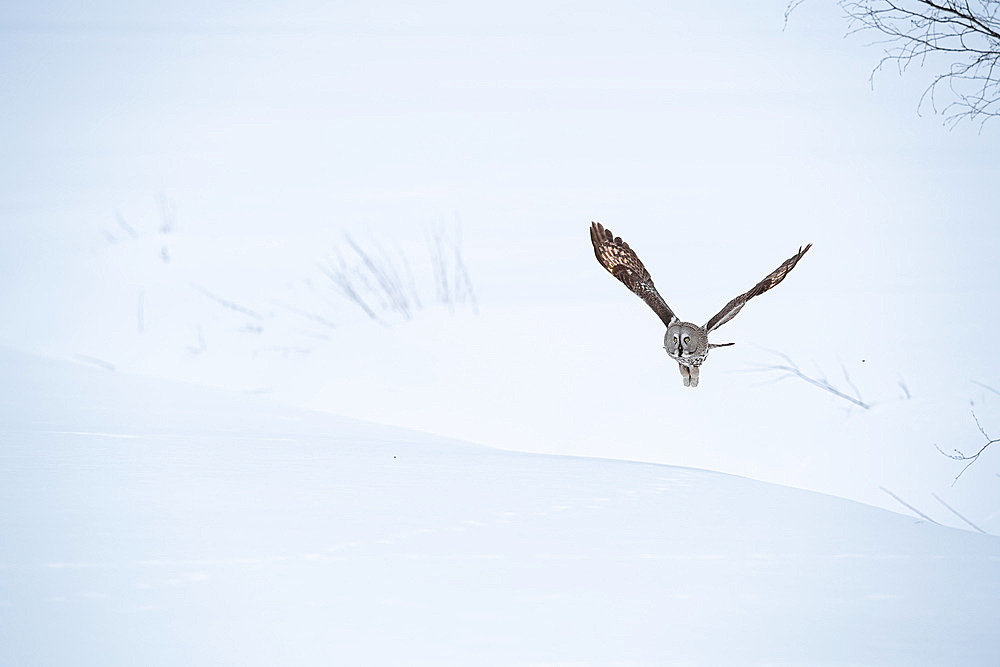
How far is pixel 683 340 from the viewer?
2.71 metres

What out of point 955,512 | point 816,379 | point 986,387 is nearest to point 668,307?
point 955,512

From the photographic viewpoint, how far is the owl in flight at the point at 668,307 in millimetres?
2719

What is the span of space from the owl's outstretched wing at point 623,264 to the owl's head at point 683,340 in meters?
0.24

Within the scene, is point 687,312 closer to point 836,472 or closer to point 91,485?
point 836,472

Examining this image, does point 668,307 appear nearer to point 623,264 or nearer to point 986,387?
point 623,264

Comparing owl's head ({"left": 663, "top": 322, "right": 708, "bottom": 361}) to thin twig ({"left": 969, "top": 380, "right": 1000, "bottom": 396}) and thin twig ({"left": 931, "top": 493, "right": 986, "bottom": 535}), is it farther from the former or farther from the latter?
thin twig ({"left": 969, "top": 380, "right": 1000, "bottom": 396})

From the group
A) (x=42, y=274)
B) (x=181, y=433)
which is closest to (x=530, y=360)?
(x=181, y=433)

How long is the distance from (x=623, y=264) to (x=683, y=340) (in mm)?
507

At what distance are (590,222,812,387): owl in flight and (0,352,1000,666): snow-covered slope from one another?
1.15 feet

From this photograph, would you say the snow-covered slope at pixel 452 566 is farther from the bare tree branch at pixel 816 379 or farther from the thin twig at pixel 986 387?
the thin twig at pixel 986 387

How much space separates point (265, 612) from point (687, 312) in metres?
3.37

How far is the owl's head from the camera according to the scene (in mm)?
2711

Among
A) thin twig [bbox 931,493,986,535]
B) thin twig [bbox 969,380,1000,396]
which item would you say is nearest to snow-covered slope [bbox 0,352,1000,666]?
thin twig [bbox 931,493,986,535]

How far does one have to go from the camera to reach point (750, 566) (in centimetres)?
216
